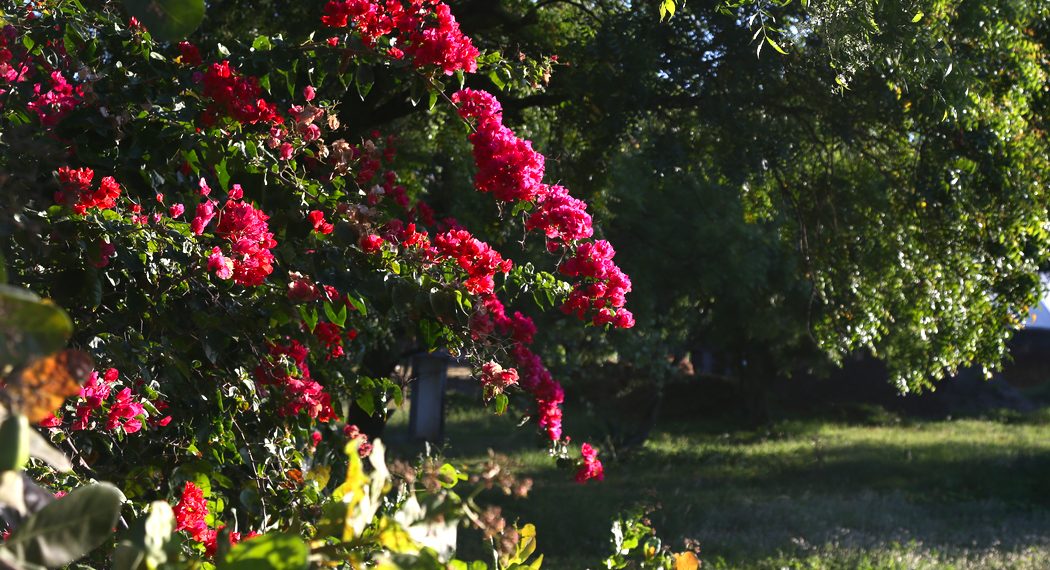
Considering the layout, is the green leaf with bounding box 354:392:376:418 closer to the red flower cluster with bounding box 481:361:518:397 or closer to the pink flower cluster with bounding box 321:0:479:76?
the red flower cluster with bounding box 481:361:518:397

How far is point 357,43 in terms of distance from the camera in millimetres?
3041

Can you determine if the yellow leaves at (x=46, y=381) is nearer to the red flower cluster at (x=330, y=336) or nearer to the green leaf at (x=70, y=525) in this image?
the green leaf at (x=70, y=525)

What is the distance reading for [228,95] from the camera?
288cm

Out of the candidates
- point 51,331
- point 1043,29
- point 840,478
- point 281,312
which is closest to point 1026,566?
point 1043,29

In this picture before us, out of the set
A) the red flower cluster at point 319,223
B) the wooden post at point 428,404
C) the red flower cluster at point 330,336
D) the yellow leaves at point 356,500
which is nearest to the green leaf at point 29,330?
the yellow leaves at point 356,500

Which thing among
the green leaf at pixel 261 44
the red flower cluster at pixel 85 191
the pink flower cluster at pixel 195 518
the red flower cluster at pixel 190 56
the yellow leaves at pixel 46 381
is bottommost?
the pink flower cluster at pixel 195 518

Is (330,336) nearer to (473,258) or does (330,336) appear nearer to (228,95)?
(473,258)

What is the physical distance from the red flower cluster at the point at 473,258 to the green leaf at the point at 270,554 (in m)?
2.04

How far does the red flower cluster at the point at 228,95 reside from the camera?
9.45ft

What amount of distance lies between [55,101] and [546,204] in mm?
1313

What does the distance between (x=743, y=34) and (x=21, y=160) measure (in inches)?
163

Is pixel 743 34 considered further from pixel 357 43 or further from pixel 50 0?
pixel 50 0

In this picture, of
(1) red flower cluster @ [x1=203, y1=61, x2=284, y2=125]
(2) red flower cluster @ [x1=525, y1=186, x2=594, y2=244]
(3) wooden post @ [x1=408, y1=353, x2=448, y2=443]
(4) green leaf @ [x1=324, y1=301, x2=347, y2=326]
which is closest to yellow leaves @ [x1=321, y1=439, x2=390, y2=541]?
(4) green leaf @ [x1=324, y1=301, x2=347, y2=326]

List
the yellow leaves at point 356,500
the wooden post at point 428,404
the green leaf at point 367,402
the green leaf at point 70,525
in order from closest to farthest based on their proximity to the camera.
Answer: the green leaf at point 70,525 → the yellow leaves at point 356,500 → the green leaf at point 367,402 → the wooden post at point 428,404
